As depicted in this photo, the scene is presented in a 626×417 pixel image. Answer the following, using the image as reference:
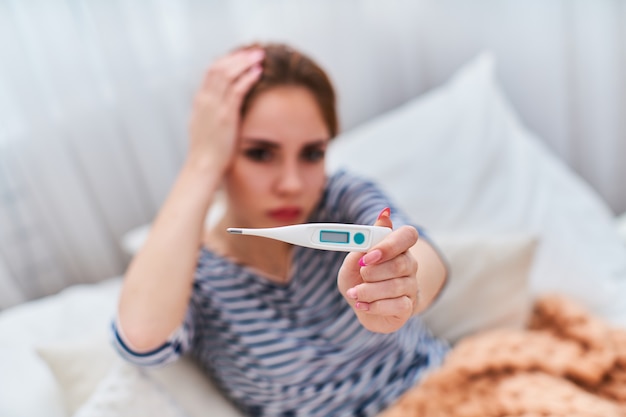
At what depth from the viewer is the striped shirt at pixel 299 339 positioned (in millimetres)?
782

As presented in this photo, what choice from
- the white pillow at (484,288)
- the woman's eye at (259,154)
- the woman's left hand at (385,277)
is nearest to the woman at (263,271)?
the woman's eye at (259,154)

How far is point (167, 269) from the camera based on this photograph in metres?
0.73

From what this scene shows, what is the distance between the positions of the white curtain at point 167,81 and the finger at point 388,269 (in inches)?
31.8

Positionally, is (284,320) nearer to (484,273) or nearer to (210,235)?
(210,235)

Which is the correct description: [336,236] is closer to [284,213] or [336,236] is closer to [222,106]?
[284,213]

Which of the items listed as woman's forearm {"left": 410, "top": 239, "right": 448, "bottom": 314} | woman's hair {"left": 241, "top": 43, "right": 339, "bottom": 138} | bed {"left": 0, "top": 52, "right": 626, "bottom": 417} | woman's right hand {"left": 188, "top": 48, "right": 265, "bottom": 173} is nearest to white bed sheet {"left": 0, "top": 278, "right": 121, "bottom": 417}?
bed {"left": 0, "top": 52, "right": 626, "bottom": 417}

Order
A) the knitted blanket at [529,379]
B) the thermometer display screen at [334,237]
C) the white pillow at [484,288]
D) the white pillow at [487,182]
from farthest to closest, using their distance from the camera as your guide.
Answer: the white pillow at [487,182]
the white pillow at [484,288]
the knitted blanket at [529,379]
the thermometer display screen at [334,237]

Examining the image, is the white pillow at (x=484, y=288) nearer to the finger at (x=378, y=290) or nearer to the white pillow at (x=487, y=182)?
the white pillow at (x=487, y=182)

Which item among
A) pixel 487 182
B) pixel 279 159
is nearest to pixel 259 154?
pixel 279 159

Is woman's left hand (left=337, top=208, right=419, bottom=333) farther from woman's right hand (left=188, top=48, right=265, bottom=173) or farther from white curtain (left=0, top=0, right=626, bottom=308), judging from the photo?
white curtain (left=0, top=0, right=626, bottom=308)

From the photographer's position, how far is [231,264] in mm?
802

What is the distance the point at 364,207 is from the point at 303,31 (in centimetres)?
68

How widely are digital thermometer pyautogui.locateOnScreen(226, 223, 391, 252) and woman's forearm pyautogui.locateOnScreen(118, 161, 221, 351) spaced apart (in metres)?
0.35

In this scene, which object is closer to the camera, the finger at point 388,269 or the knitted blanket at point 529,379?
the finger at point 388,269
